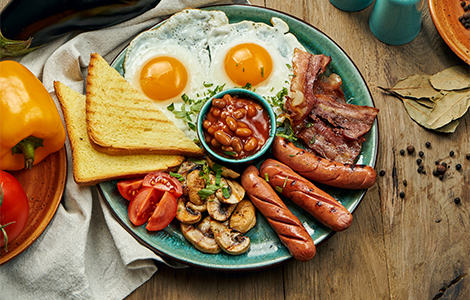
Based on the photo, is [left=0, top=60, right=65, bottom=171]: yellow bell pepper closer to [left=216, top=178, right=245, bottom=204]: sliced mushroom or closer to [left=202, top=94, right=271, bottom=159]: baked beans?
[left=202, top=94, right=271, bottom=159]: baked beans

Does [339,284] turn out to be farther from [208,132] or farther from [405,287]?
[208,132]

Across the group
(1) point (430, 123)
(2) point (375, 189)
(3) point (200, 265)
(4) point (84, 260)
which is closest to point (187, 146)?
(3) point (200, 265)

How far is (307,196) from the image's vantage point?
311 centimetres

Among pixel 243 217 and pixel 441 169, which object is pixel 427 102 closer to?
pixel 441 169

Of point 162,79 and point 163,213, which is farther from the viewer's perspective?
point 162,79

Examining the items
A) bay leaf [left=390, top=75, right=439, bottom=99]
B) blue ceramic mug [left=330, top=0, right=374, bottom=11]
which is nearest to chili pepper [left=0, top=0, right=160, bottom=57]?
blue ceramic mug [left=330, top=0, right=374, bottom=11]

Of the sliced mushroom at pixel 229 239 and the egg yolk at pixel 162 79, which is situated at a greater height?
the egg yolk at pixel 162 79

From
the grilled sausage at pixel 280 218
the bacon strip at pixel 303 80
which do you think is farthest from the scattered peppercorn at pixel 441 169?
the grilled sausage at pixel 280 218

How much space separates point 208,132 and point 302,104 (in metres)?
0.97

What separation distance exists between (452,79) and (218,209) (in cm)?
293

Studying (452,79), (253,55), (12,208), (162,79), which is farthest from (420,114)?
(12,208)

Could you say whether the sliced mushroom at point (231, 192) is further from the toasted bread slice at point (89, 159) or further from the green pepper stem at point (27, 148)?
the green pepper stem at point (27, 148)

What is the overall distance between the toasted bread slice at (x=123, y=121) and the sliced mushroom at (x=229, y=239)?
2.46ft

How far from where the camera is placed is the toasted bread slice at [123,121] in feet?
10.9
